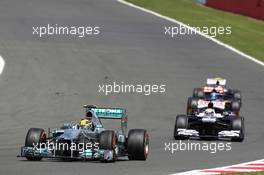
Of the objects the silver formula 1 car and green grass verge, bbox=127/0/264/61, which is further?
green grass verge, bbox=127/0/264/61

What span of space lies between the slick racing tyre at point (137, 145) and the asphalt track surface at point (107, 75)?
30 cm

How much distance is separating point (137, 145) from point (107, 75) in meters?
16.6

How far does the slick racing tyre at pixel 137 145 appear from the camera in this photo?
17.9 m

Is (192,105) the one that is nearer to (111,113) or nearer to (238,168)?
(111,113)

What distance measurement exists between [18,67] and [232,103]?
9242 millimetres

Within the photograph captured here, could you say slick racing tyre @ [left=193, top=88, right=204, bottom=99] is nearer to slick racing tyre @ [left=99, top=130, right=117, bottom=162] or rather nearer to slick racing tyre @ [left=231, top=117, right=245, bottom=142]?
slick racing tyre @ [left=231, top=117, right=245, bottom=142]

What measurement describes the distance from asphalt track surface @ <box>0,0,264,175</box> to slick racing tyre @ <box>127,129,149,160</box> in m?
0.30

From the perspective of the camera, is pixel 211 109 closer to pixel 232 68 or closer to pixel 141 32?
pixel 232 68

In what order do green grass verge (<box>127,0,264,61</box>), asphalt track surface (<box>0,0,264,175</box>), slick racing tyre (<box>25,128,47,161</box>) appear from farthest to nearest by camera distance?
green grass verge (<box>127,0,264,61</box>) → asphalt track surface (<box>0,0,264,175</box>) → slick racing tyre (<box>25,128,47,161</box>)

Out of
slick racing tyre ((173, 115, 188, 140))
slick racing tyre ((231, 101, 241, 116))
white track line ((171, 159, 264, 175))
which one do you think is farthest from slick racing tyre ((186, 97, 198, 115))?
white track line ((171, 159, 264, 175))

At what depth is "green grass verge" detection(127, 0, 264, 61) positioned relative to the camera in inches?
1710

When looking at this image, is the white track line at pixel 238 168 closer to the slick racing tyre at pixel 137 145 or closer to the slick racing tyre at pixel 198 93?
the slick racing tyre at pixel 137 145

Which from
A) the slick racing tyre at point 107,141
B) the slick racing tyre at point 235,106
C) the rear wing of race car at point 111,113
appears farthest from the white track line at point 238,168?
the slick racing tyre at point 235,106

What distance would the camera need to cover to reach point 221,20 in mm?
47500
